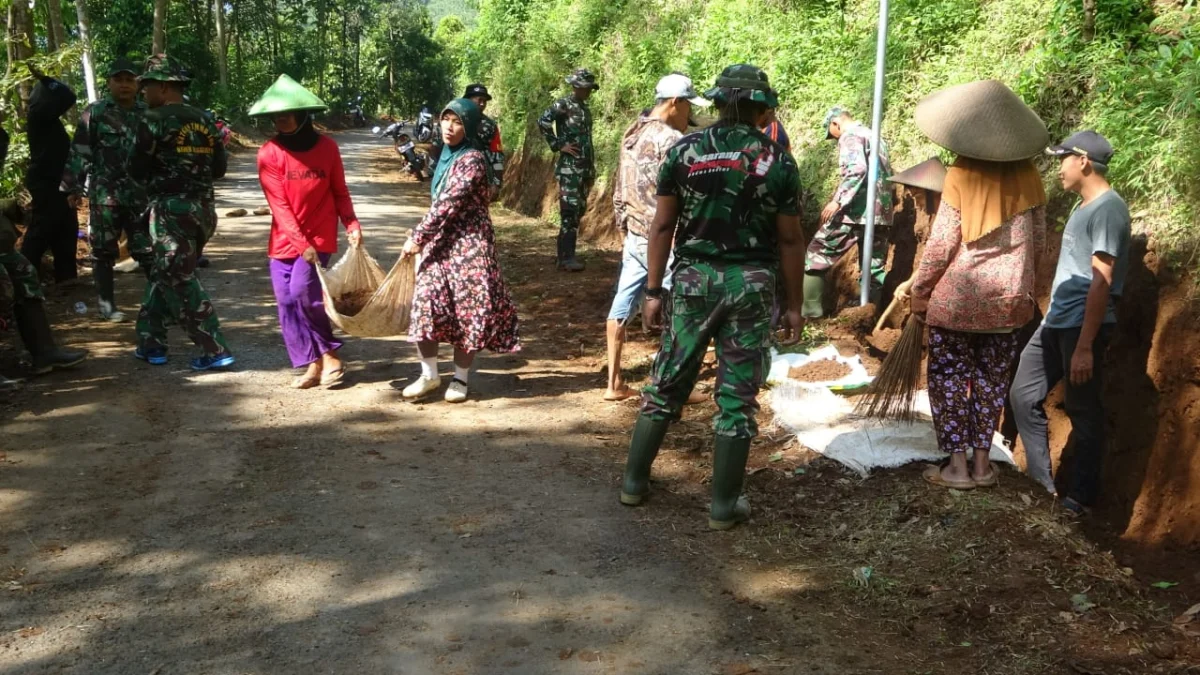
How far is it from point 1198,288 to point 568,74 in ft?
40.4

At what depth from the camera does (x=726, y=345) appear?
4.36m

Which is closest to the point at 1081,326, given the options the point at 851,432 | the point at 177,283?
the point at 851,432

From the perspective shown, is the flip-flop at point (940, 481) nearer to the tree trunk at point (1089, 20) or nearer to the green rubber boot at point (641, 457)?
the green rubber boot at point (641, 457)

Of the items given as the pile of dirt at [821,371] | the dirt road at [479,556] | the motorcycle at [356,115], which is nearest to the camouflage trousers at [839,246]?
the pile of dirt at [821,371]

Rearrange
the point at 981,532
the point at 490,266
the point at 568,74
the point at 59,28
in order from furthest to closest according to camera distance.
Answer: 1. the point at 568,74
2. the point at 59,28
3. the point at 490,266
4. the point at 981,532

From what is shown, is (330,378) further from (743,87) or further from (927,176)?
(927,176)

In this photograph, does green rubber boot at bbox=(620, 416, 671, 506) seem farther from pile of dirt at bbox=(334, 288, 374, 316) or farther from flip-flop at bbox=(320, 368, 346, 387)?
flip-flop at bbox=(320, 368, 346, 387)

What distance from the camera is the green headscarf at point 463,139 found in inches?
229

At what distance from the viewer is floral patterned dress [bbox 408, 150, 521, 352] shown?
604cm

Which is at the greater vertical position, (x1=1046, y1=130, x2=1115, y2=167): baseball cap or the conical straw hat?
the conical straw hat

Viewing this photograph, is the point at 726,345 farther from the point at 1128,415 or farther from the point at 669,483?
the point at 1128,415

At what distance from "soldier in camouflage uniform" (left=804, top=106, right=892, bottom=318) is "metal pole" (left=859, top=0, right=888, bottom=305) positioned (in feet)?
0.53

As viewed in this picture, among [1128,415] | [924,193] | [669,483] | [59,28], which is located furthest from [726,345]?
[59,28]

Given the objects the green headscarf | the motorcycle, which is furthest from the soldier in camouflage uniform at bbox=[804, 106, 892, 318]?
the motorcycle
